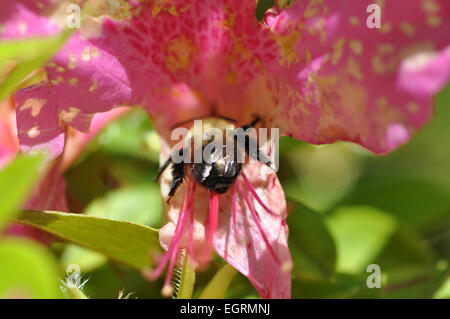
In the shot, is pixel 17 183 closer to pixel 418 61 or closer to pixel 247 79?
pixel 418 61

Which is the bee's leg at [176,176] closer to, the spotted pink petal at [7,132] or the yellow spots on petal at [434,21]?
the spotted pink petal at [7,132]

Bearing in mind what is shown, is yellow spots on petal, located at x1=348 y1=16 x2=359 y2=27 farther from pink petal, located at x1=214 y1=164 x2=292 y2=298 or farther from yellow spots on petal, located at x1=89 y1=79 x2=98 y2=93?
yellow spots on petal, located at x1=89 y1=79 x2=98 y2=93

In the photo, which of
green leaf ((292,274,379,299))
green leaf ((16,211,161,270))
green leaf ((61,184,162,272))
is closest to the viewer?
green leaf ((16,211,161,270))

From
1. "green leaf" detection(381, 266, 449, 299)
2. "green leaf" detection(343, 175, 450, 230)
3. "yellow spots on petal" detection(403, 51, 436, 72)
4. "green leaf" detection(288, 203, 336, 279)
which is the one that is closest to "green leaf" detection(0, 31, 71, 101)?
"yellow spots on petal" detection(403, 51, 436, 72)

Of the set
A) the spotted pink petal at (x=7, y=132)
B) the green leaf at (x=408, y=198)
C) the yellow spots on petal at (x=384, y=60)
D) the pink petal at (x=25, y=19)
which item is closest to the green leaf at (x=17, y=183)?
the pink petal at (x=25, y=19)

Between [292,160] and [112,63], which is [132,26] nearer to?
[112,63]

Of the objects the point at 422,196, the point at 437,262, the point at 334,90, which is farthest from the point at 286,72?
the point at 422,196
